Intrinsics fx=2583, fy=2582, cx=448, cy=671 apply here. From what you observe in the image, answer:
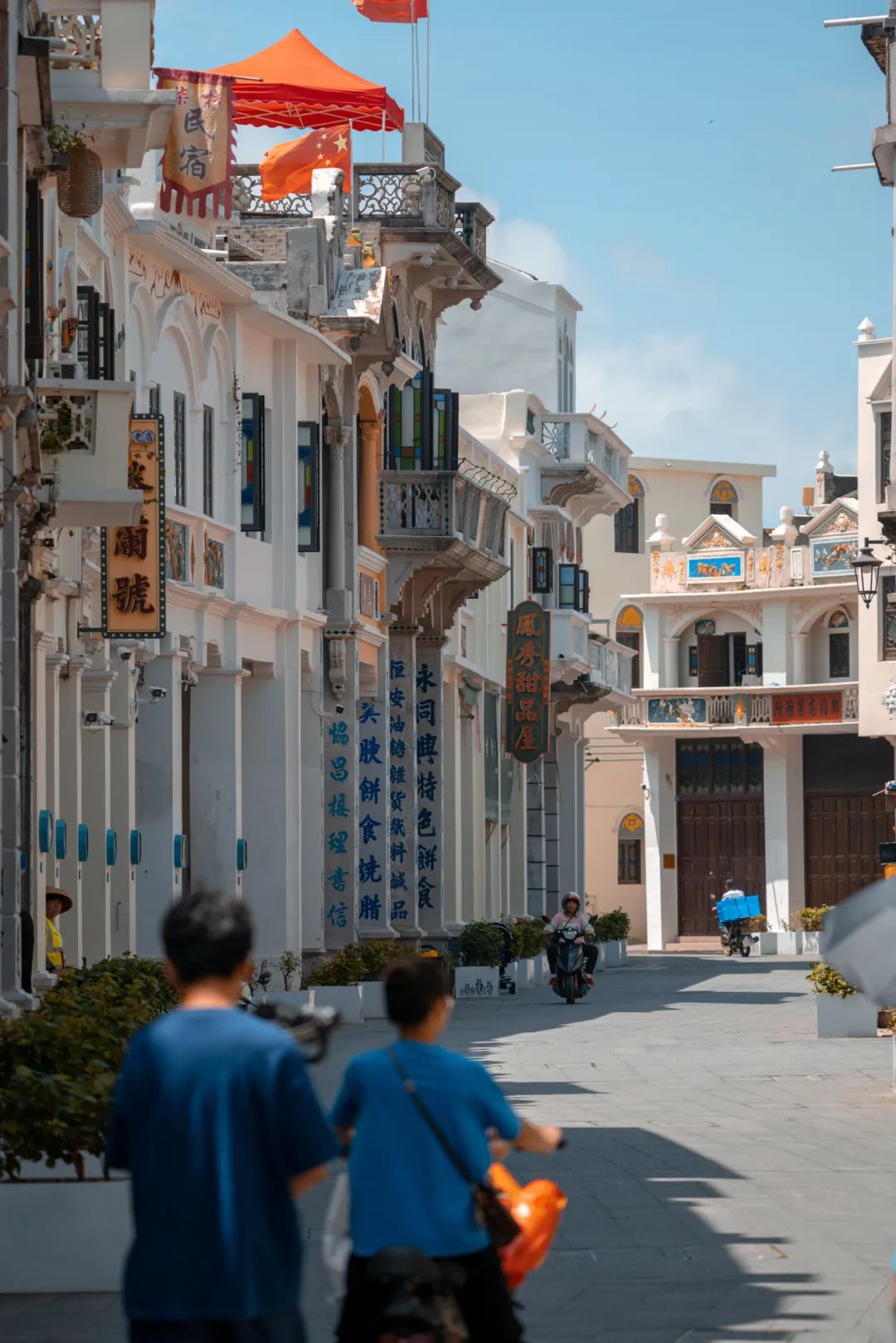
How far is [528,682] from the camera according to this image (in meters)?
47.3

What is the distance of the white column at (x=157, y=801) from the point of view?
26.2m

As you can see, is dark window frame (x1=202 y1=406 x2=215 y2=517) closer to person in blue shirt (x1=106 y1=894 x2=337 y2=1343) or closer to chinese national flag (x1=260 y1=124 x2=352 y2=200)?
chinese national flag (x1=260 y1=124 x2=352 y2=200)

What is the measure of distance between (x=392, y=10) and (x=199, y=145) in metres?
10.9

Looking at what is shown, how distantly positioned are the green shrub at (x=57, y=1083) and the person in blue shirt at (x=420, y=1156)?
3739mm

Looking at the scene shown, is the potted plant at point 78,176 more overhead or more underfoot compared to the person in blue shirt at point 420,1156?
more overhead

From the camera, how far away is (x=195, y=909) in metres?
5.92

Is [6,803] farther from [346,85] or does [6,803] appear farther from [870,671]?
[870,671]

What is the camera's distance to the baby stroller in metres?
37.6

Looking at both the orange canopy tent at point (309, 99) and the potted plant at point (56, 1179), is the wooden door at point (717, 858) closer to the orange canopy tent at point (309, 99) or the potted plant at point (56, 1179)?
the orange canopy tent at point (309, 99)

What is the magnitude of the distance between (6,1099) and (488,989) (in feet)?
86.8

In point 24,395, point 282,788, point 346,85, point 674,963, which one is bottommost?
point 674,963

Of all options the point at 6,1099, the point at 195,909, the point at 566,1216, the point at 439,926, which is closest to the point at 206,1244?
the point at 195,909

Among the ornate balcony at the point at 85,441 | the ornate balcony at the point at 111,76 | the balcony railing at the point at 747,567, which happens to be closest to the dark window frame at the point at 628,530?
the balcony railing at the point at 747,567

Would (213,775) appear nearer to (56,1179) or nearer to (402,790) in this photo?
(402,790)
